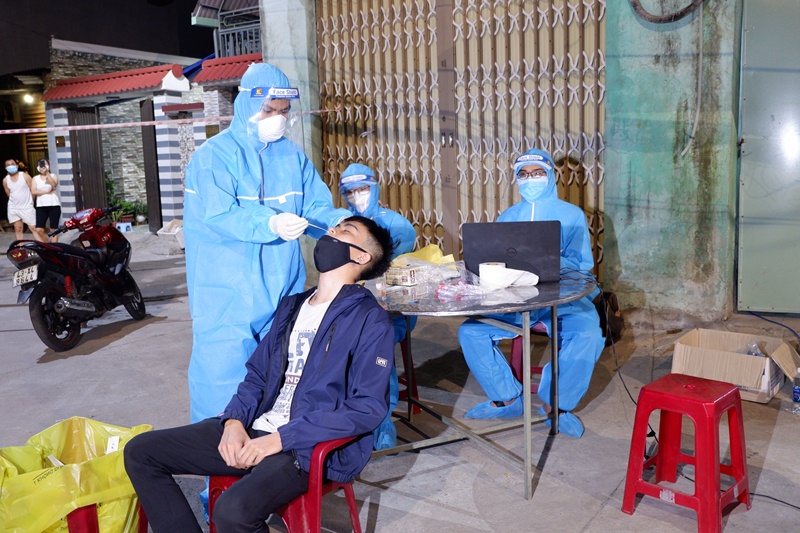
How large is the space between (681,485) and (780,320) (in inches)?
86.7

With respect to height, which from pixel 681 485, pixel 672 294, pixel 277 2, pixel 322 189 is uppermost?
pixel 277 2

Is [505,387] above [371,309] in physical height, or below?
below

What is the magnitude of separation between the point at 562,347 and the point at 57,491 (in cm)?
214

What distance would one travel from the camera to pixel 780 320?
4.64m

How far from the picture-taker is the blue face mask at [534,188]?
12.7ft

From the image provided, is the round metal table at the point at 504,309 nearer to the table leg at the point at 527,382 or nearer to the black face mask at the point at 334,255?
the table leg at the point at 527,382

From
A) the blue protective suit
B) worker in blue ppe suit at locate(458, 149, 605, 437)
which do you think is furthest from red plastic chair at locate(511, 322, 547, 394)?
the blue protective suit

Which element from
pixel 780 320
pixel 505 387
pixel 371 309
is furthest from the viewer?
pixel 780 320

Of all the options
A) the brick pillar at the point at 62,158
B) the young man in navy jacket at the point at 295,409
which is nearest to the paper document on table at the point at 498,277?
the young man in navy jacket at the point at 295,409

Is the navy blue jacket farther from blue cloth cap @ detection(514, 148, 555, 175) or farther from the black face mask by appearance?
blue cloth cap @ detection(514, 148, 555, 175)

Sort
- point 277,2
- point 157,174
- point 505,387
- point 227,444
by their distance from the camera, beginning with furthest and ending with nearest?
point 157,174 < point 277,2 < point 505,387 < point 227,444

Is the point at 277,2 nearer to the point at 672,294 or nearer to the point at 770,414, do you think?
the point at 672,294

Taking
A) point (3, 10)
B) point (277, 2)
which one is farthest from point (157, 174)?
point (277, 2)

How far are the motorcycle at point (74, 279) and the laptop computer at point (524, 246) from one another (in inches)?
128
